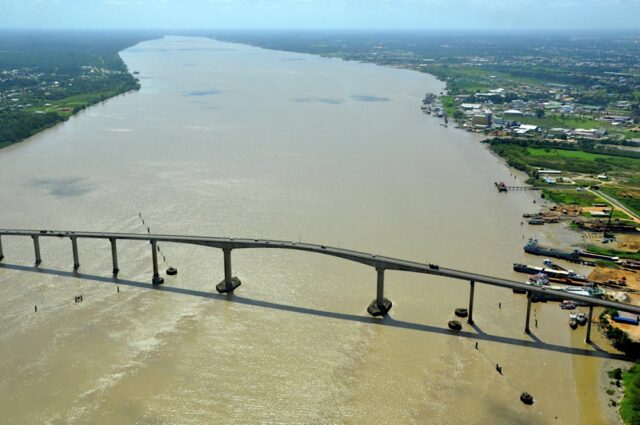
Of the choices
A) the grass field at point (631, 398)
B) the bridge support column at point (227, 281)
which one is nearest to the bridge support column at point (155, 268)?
the bridge support column at point (227, 281)

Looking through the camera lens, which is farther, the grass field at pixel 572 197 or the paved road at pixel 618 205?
the grass field at pixel 572 197

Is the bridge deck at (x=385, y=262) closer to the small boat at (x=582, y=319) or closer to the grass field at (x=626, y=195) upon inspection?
the small boat at (x=582, y=319)

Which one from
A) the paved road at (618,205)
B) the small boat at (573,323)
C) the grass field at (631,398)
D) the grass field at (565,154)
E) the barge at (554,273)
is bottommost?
the grass field at (631,398)

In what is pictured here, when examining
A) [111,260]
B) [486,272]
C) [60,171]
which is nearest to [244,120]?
[60,171]

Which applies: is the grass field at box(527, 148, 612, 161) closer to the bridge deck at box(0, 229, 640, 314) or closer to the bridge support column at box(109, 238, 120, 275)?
the bridge deck at box(0, 229, 640, 314)

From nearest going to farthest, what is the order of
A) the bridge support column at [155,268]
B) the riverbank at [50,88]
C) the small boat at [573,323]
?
1. the small boat at [573,323]
2. the bridge support column at [155,268]
3. the riverbank at [50,88]

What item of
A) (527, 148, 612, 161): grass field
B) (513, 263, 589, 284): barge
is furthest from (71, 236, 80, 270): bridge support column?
(527, 148, 612, 161): grass field
